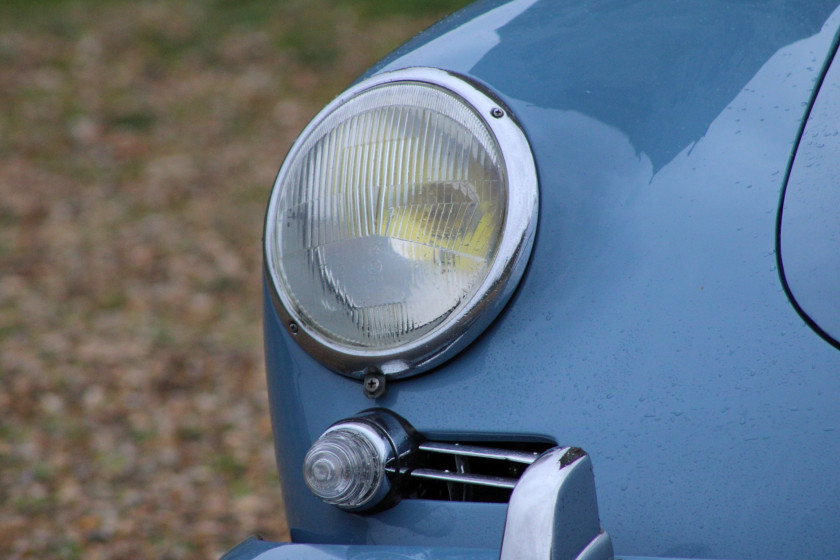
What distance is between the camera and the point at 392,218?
113 cm

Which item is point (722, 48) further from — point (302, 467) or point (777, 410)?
point (302, 467)

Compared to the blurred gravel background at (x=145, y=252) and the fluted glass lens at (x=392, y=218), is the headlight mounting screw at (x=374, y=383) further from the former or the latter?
the blurred gravel background at (x=145, y=252)

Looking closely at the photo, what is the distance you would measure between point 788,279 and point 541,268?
0.28m

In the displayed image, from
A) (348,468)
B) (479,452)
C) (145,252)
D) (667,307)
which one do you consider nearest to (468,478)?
(479,452)

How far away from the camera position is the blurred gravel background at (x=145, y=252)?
303cm

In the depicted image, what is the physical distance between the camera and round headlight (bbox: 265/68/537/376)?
109 centimetres

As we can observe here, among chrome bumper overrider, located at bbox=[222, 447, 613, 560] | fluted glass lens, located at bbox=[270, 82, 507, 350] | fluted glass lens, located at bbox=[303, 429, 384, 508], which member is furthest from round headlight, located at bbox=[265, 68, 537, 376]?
chrome bumper overrider, located at bbox=[222, 447, 613, 560]

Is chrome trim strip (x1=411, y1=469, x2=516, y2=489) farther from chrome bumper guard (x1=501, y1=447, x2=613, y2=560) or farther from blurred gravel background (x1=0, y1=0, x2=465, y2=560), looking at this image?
blurred gravel background (x1=0, y1=0, x2=465, y2=560)

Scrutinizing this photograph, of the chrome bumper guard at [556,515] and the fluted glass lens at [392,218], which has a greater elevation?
the fluted glass lens at [392,218]

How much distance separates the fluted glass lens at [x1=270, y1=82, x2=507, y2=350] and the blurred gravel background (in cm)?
183

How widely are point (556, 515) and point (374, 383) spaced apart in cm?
35

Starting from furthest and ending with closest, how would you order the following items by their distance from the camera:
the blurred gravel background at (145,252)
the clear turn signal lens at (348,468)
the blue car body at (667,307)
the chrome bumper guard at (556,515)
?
the blurred gravel background at (145,252), the clear turn signal lens at (348,468), the blue car body at (667,307), the chrome bumper guard at (556,515)

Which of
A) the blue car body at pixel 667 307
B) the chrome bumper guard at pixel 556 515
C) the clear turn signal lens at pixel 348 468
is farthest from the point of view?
the clear turn signal lens at pixel 348 468

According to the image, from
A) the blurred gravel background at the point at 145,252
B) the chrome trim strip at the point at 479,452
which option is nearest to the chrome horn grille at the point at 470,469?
the chrome trim strip at the point at 479,452
